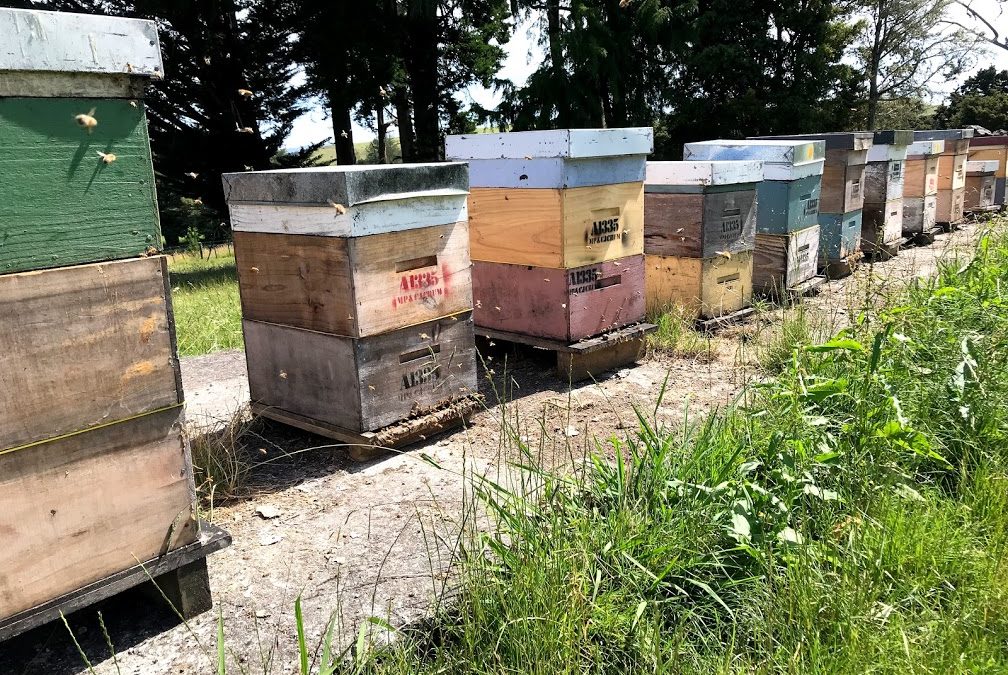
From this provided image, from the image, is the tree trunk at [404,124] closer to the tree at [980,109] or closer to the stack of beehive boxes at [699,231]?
the stack of beehive boxes at [699,231]

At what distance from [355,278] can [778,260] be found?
4.22m

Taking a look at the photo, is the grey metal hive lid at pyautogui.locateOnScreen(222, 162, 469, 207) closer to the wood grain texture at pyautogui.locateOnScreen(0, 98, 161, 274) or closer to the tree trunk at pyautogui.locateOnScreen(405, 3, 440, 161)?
the wood grain texture at pyautogui.locateOnScreen(0, 98, 161, 274)

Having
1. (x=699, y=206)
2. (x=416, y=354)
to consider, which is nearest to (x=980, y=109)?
(x=699, y=206)

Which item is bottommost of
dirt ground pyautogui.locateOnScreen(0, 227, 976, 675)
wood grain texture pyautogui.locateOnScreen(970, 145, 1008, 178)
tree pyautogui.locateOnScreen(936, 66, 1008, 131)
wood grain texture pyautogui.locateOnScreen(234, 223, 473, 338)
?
dirt ground pyautogui.locateOnScreen(0, 227, 976, 675)

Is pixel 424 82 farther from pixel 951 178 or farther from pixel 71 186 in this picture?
pixel 71 186

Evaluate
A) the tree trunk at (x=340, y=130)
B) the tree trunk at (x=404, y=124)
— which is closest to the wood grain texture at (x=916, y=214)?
the tree trunk at (x=404, y=124)

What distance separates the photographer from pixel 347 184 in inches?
127

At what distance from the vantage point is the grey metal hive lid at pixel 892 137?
790 centimetres

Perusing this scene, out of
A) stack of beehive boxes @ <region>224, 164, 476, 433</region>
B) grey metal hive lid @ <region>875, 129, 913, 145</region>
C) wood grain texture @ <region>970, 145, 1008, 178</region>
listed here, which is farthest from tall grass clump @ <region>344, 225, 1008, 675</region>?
wood grain texture @ <region>970, 145, 1008, 178</region>

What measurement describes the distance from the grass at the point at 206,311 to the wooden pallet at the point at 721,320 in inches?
137

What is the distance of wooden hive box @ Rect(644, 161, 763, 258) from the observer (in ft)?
17.7

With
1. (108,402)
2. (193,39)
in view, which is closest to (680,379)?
(108,402)

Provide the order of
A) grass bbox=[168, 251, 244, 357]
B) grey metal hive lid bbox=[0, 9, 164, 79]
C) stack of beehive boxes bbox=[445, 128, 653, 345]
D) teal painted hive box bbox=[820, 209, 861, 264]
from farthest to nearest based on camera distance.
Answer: teal painted hive box bbox=[820, 209, 861, 264] < grass bbox=[168, 251, 244, 357] < stack of beehive boxes bbox=[445, 128, 653, 345] < grey metal hive lid bbox=[0, 9, 164, 79]

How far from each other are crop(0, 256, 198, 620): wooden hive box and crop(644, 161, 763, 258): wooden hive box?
4.00m
